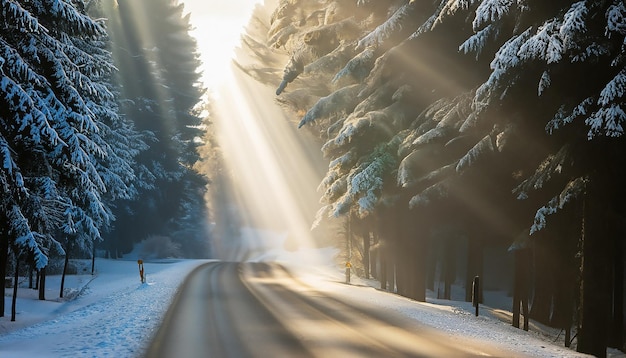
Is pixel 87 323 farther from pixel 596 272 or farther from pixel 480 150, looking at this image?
pixel 596 272

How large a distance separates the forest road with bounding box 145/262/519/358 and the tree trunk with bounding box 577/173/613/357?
2483 mm

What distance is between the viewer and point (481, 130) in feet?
54.2

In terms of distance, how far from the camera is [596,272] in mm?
11812

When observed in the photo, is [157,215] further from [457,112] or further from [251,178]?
[251,178]

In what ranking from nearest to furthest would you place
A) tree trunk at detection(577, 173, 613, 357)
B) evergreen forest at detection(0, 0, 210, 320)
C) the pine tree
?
tree trunk at detection(577, 173, 613, 357) → evergreen forest at detection(0, 0, 210, 320) → the pine tree

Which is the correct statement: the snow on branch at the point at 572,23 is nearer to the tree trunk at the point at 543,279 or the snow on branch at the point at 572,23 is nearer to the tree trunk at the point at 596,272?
the tree trunk at the point at 596,272

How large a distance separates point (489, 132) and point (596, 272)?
5337 mm

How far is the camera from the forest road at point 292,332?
10.0 m

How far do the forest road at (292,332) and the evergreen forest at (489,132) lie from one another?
11.9 feet

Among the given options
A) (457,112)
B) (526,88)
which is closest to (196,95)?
(457,112)

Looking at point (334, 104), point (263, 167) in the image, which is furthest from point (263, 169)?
point (334, 104)

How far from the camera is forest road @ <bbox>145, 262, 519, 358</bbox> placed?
10047 mm

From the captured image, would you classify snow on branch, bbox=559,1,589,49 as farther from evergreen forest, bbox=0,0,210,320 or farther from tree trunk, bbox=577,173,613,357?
evergreen forest, bbox=0,0,210,320

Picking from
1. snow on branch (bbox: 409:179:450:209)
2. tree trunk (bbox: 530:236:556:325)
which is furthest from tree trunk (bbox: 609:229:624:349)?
snow on branch (bbox: 409:179:450:209)
